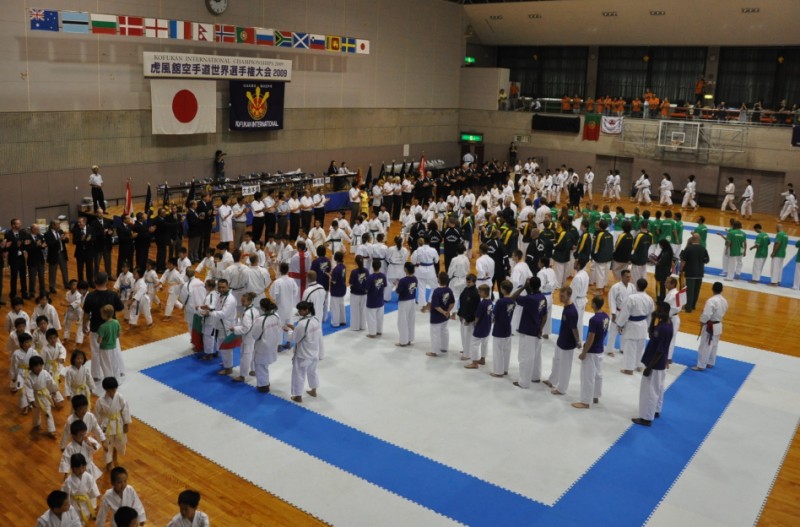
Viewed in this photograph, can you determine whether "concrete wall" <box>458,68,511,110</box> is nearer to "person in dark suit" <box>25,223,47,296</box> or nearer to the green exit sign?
the green exit sign

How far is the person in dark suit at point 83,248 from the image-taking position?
15458mm

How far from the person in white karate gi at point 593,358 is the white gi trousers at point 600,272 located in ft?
21.6

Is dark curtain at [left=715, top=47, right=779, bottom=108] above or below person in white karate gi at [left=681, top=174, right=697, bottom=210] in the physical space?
above

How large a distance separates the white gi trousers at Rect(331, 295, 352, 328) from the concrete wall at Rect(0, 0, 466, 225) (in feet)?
37.7

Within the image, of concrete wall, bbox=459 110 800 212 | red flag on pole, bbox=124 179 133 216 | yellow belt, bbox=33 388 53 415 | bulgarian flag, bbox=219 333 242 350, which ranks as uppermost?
concrete wall, bbox=459 110 800 212

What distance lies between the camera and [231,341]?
454 inches

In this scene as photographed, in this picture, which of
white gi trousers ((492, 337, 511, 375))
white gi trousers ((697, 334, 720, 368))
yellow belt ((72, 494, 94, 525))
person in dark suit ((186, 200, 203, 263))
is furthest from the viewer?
person in dark suit ((186, 200, 203, 263))

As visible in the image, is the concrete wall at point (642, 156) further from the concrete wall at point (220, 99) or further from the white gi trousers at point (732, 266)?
the white gi trousers at point (732, 266)

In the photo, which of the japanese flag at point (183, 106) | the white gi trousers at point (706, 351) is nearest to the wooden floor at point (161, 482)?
the white gi trousers at point (706, 351)

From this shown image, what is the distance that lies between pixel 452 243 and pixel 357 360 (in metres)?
5.27

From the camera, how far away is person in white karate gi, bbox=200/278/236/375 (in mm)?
11625

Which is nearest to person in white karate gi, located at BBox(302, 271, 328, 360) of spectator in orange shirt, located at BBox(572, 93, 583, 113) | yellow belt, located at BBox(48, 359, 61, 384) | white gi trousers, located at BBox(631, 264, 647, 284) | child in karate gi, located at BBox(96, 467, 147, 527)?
yellow belt, located at BBox(48, 359, 61, 384)

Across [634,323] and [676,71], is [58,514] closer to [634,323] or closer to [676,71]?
[634,323]

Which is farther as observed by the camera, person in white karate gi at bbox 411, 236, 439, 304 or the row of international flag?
the row of international flag
